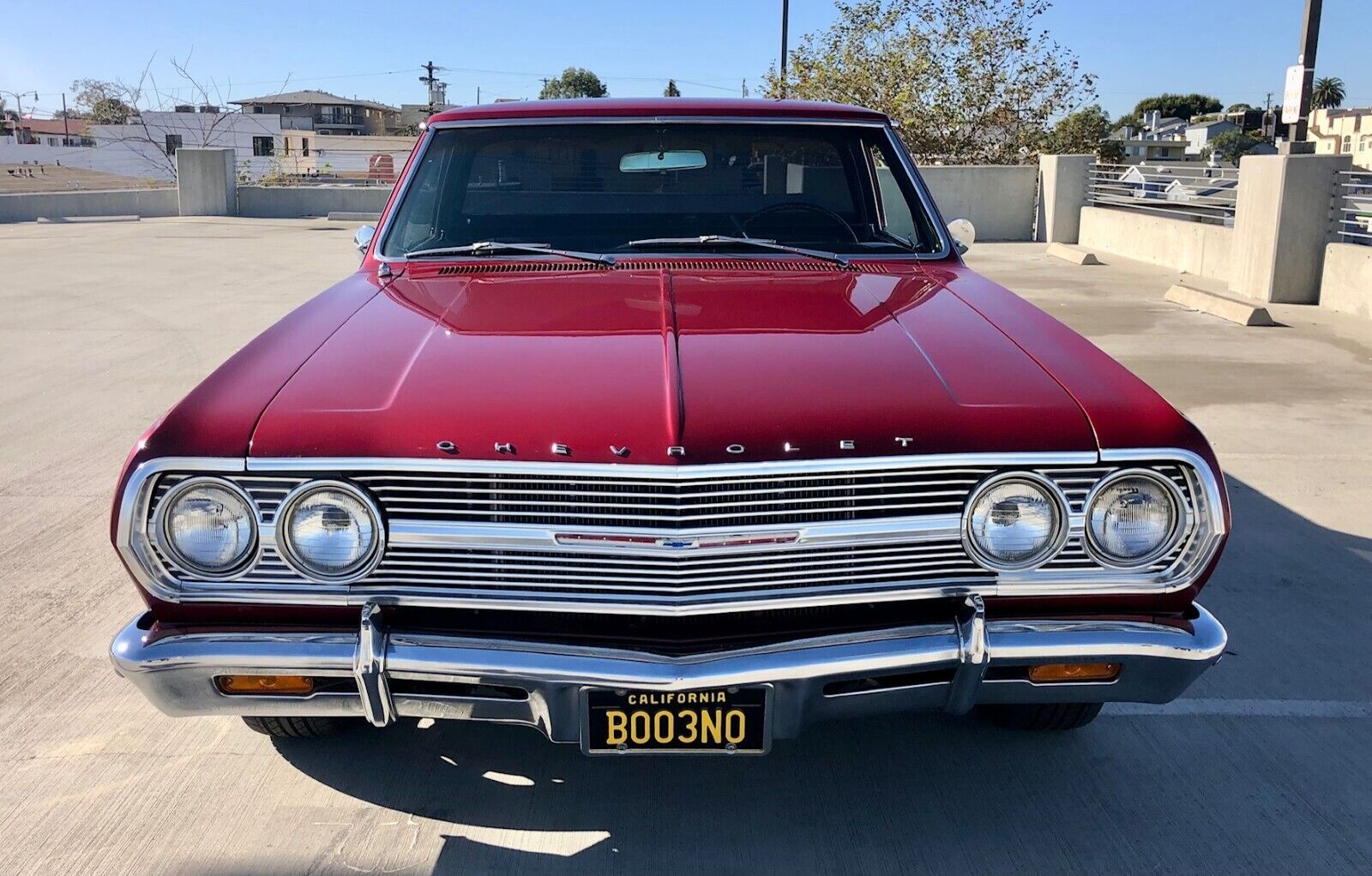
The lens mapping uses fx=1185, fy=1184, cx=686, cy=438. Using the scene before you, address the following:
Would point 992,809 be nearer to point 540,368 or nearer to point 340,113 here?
point 540,368

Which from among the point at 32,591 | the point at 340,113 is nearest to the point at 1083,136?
the point at 32,591

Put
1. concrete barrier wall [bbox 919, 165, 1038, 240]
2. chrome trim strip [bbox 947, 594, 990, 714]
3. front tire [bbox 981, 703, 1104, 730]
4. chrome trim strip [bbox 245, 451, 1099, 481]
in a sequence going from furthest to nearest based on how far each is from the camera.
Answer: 1. concrete barrier wall [bbox 919, 165, 1038, 240]
2. front tire [bbox 981, 703, 1104, 730]
3. chrome trim strip [bbox 947, 594, 990, 714]
4. chrome trim strip [bbox 245, 451, 1099, 481]

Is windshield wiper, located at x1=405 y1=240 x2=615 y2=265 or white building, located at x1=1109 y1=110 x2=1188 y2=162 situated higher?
white building, located at x1=1109 y1=110 x2=1188 y2=162

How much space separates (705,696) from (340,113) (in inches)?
3471

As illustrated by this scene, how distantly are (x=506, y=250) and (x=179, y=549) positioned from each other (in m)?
1.49

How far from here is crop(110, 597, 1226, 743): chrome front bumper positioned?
2.26 m

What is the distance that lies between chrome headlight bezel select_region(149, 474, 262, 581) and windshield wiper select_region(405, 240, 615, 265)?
1.41 meters

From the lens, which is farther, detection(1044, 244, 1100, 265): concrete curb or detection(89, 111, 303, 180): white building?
detection(89, 111, 303, 180): white building

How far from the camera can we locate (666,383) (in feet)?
7.86

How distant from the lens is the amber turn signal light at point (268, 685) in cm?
238

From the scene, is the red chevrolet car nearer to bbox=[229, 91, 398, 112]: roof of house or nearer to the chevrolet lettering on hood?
the chevrolet lettering on hood

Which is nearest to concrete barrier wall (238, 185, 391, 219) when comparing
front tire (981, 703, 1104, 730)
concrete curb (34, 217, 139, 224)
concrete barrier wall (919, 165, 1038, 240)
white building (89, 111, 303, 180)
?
concrete curb (34, 217, 139, 224)

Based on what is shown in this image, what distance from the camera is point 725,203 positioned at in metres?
3.82

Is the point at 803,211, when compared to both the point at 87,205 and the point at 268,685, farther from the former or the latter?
the point at 87,205
